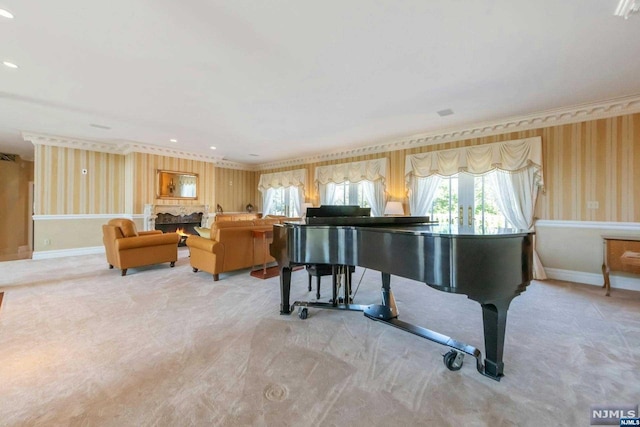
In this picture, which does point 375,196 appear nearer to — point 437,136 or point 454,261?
point 437,136

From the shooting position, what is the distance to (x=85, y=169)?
6.08 m

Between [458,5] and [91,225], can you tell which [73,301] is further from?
[458,5]

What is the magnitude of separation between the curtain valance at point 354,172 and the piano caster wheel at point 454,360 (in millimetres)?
4556

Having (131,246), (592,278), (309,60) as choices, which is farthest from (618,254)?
(131,246)

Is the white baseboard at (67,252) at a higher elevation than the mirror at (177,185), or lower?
lower

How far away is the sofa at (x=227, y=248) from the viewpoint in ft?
13.0

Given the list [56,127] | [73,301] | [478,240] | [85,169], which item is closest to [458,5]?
[478,240]

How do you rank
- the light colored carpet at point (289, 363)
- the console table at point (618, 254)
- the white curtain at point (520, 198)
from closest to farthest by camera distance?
the light colored carpet at point (289, 363), the console table at point (618, 254), the white curtain at point (520, 198)

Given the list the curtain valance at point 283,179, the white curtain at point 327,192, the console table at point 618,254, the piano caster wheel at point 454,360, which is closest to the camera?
the piano caster wheel at point 454,360

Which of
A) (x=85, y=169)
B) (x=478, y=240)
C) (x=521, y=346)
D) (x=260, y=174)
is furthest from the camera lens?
(x=260, y=174)

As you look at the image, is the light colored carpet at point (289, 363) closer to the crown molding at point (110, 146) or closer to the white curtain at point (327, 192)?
the crown molding at point (110, 146)

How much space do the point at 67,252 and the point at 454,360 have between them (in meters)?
7.92

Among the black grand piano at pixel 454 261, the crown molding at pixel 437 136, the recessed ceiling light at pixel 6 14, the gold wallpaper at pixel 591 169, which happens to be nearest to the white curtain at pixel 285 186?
the crown molding at pixel 437 136

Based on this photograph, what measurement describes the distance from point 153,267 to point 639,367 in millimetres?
6217
